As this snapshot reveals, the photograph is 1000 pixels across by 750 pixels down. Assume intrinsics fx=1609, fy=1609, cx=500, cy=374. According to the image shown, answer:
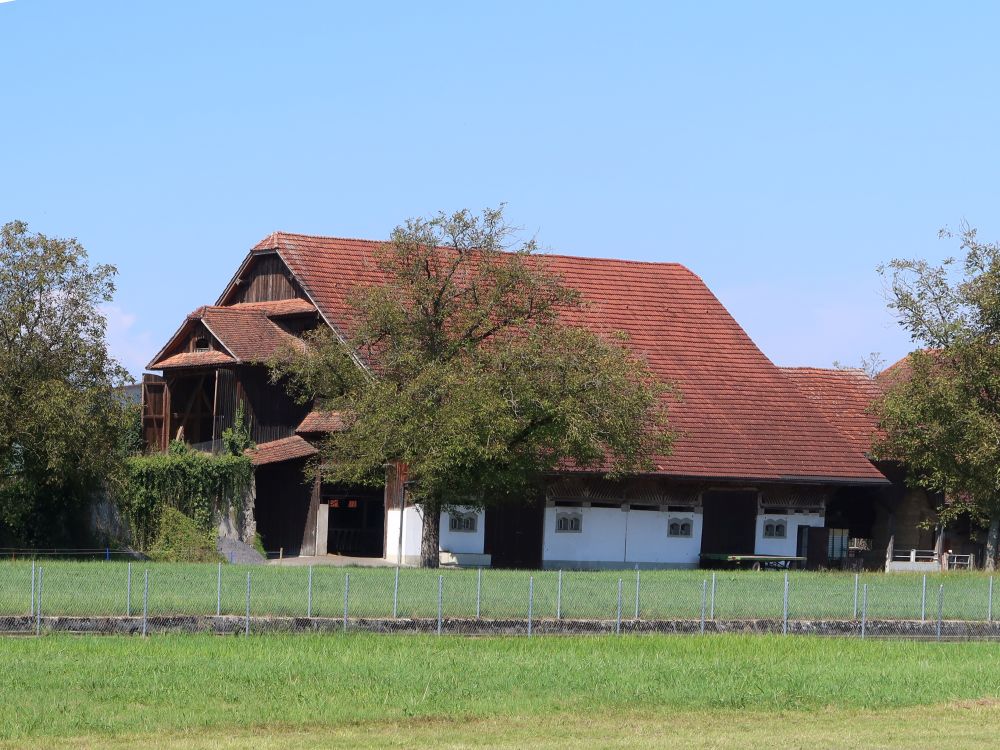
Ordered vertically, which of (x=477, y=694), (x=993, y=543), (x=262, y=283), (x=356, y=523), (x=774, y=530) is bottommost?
(x=477, y=694)

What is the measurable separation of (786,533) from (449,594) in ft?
63.0

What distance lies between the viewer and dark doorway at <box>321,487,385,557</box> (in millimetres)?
47469

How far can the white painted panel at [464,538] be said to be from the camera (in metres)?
Result: 44.7

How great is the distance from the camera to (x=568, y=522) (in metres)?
45.8

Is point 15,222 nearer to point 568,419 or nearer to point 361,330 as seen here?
point 361,330

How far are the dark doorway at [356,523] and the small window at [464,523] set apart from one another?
362cm

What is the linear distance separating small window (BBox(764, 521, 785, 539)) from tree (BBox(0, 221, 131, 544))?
1906 centimetres

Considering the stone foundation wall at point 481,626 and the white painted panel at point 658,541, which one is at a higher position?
the white painted panel at point 658,541

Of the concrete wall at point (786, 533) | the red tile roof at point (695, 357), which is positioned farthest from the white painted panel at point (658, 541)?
the concrete wall at point (786, 533)

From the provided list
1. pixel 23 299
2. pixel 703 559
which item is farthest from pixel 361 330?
pixel 703 559

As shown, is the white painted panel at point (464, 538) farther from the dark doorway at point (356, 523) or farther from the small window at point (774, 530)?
the small window at point (774, 530)

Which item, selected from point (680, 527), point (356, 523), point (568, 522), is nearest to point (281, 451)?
point (356, 523)

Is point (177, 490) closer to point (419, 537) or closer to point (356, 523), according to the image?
point (356, 523)

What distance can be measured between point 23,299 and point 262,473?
9.38 metres
